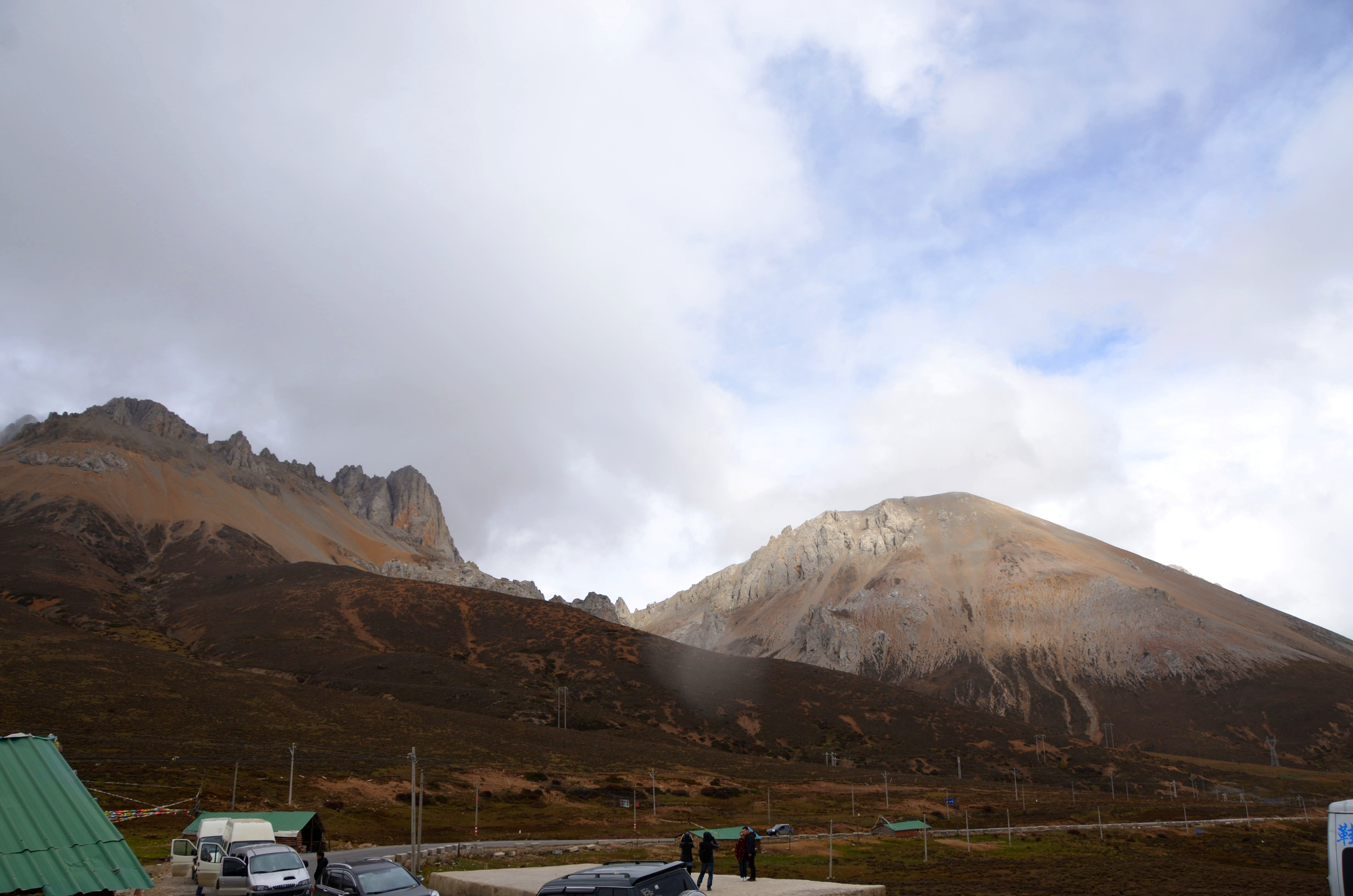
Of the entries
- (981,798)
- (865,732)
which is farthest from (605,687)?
(981,798)

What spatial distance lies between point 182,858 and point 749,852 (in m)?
23.2

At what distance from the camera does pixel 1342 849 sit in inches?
691

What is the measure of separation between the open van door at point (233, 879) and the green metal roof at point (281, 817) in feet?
44.0

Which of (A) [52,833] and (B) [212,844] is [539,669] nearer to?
(B) [212,844]

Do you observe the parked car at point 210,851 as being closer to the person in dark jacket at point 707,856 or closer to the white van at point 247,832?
the white van at point 247,832

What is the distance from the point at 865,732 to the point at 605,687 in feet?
143

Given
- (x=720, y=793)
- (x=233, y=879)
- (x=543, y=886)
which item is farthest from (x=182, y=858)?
(x=720, y=793)

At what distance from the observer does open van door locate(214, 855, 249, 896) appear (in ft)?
78.2

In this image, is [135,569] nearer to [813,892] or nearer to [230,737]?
[230,737]

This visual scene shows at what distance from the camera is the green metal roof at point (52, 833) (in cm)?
1055

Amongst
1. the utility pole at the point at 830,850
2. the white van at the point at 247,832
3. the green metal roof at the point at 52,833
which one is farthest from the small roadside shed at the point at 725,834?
the green metal roof at the point at 52,833

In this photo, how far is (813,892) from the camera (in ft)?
61.5

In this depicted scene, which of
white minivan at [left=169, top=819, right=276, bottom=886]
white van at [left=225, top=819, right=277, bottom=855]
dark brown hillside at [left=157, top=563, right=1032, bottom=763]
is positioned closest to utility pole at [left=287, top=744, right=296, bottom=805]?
white van at [left=225, top=819, right=277, bottom=855]

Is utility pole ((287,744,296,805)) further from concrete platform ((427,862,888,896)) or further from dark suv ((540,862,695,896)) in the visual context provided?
dark suv ((540,862,695,896))
